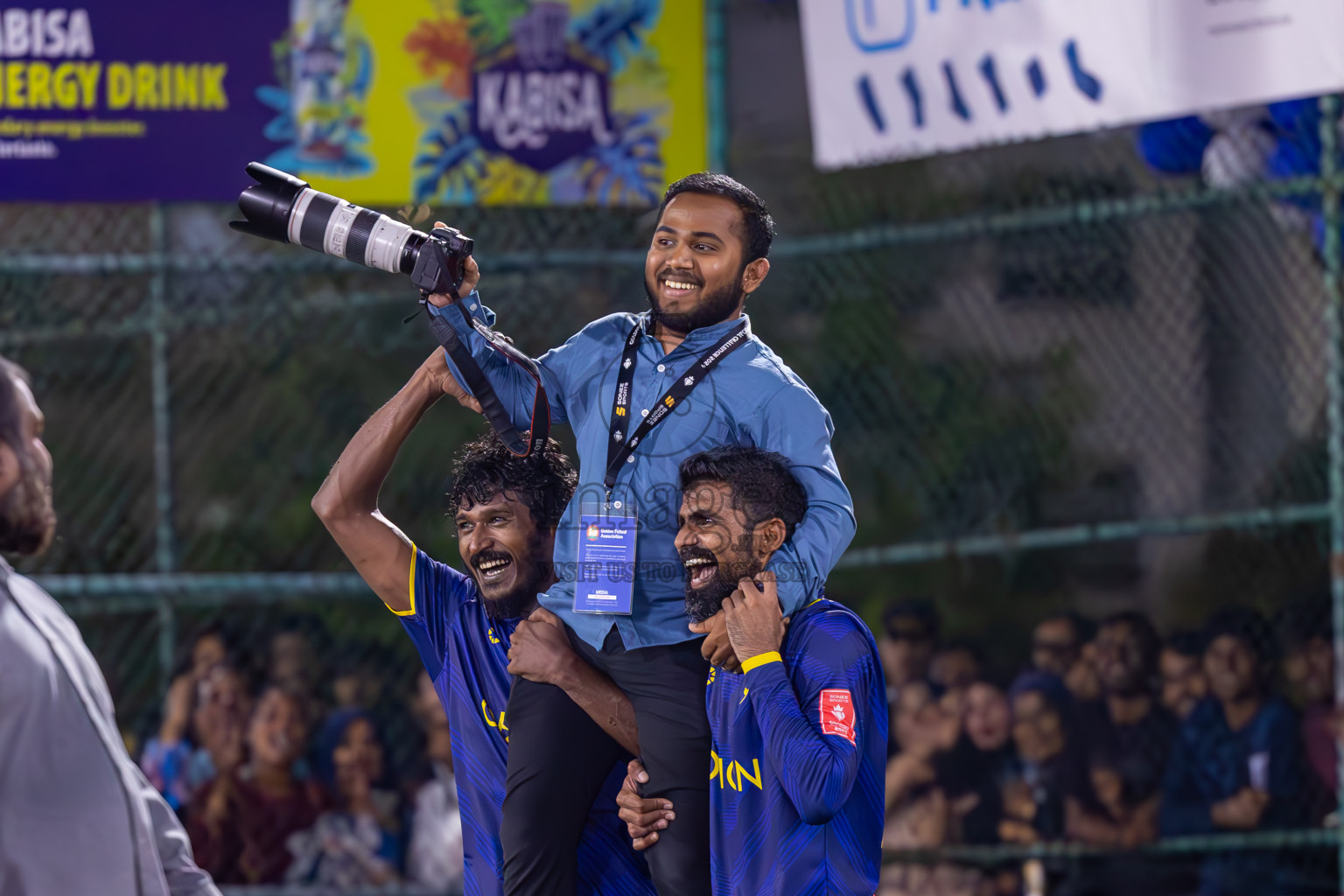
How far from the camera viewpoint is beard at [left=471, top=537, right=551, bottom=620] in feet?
12.1

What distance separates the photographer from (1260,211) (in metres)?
6.06

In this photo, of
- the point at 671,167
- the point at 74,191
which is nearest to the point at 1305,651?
the point at 671,167

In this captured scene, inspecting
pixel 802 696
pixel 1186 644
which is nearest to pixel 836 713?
pixel 802 696

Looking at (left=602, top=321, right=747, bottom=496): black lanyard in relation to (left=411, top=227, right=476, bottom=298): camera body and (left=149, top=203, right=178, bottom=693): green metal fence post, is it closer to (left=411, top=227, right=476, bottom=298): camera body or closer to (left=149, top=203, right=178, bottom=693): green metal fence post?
(left=411, top=227, right=476, bottom=298): camera body

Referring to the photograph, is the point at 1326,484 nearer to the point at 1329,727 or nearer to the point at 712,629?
the point at 1329,727

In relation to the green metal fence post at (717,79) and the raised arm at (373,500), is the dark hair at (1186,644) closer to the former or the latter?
the green metal fence post at (717,79)

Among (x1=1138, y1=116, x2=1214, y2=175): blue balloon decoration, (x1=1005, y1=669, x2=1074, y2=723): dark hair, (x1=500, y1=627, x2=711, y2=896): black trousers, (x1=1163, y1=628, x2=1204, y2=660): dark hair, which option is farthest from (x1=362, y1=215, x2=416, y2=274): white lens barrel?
(x1=1138, y1=116, x2=1214, y2=175): blue balloon decoration

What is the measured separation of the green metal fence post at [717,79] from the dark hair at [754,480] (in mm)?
3075

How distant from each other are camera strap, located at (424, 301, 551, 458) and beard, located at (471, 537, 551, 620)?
0.95 feet

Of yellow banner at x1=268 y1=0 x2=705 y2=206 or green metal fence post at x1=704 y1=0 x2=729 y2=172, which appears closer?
yellow banner at x1=268 y1=0 x2=705 y2=206

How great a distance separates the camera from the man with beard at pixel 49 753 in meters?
2.46

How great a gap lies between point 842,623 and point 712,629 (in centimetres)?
26

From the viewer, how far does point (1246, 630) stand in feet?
19.3

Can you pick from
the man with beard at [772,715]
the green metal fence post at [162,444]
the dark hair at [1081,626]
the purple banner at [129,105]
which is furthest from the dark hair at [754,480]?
the purple banner at [129,105]
